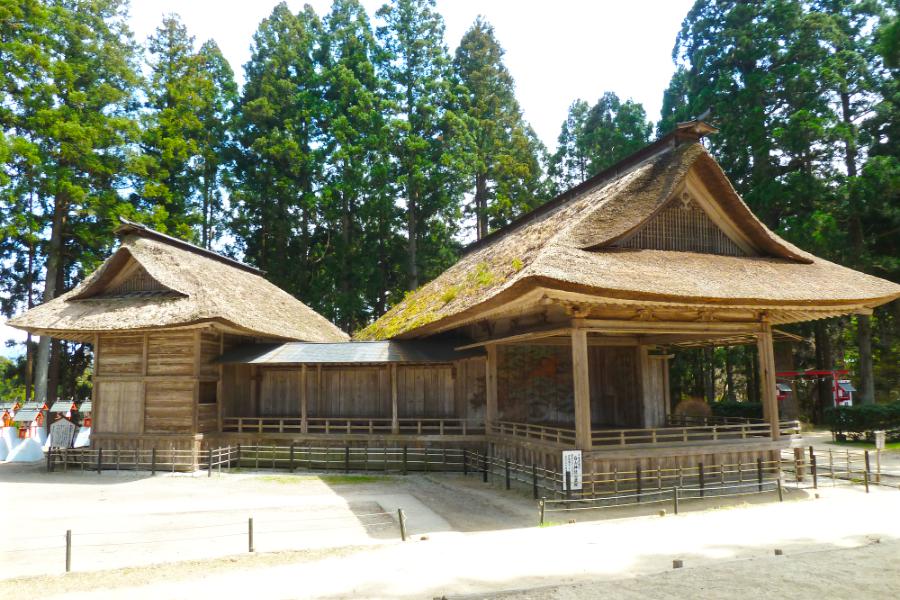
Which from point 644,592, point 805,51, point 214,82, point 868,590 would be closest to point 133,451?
point 644,592

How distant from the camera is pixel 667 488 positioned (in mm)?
12391

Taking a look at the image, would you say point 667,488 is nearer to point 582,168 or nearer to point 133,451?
point 133,451

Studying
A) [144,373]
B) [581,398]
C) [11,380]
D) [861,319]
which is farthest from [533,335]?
[11,380]

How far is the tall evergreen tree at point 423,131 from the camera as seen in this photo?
33625mm

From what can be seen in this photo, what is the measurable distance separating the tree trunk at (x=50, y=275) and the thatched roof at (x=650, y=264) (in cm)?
1872

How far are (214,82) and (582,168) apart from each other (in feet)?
81.4

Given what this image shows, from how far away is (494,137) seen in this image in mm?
37625

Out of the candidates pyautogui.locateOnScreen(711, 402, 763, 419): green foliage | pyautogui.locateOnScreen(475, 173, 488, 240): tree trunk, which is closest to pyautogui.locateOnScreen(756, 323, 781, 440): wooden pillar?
pyautogui.locateOnScreen(711, 402, 763, 419): green foliage

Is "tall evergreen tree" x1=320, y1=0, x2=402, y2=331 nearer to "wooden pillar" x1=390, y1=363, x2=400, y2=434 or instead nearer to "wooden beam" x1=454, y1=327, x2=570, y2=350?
"wooden pillar" x1=390, y1=363, x2=400, y2=434

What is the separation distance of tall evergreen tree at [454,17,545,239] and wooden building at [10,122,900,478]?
14.4 metres

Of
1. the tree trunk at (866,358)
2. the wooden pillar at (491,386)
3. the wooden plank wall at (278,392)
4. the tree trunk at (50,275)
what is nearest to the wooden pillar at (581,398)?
the wooden pillar at (491,386)

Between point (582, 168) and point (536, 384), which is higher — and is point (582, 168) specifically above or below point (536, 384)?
→ above

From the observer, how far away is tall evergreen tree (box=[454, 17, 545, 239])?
36.9m

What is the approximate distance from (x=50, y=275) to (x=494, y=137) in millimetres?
25798
